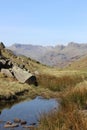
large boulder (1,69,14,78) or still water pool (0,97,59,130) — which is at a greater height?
large boulder (1,69,14,78)

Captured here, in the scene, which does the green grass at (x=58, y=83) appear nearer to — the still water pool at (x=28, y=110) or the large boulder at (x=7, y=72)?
the large boulder at (x=7, y=72)

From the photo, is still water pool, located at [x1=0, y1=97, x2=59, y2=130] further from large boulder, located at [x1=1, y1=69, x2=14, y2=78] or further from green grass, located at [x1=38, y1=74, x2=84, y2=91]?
large boulder, located at [x1=1, y1=69, x2=14, y2=78]

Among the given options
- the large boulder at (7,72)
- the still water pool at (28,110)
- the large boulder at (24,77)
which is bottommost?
the still water pool at (28,110)

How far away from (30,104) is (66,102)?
803cm

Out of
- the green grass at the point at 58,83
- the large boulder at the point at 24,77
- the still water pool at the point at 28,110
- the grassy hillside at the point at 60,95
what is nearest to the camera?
the grassy hillside at the point at 60,95

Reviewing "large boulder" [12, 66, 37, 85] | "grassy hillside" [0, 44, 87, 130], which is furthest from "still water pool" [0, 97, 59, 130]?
"large boulder" [12, 66, 37, 85]

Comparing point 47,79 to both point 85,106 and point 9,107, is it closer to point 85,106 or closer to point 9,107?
point 9,107

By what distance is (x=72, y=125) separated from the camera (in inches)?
533

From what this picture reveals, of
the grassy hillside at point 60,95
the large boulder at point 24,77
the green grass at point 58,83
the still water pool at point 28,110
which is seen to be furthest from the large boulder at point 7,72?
the still water pool at point 28,110

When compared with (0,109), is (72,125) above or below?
above

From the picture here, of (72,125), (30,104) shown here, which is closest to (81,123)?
(72,125)

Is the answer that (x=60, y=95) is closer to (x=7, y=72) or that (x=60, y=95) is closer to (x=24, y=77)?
(x=24, y=77)

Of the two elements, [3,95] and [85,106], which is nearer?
[85,106]

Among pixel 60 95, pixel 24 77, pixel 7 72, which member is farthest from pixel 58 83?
pixel 60 95
